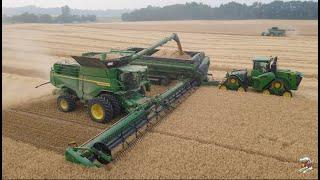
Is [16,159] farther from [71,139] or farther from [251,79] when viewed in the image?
[251,79]

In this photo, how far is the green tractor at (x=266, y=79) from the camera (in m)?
15.3

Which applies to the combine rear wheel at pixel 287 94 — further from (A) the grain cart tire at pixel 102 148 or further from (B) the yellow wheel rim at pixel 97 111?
(A) the grain cart tire at pixel 102 148

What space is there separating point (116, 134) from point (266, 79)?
7.99m

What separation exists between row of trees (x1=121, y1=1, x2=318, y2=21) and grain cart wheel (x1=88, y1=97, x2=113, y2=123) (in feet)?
246

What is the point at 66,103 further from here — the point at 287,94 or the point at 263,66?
the point at 287,94

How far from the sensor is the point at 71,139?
1080 centimetres

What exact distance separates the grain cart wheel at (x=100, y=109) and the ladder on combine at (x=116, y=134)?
38.2 inches

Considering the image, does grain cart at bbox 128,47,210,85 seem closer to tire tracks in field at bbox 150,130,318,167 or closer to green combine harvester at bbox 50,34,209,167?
green combine harvester at bbox 50,34,209,167

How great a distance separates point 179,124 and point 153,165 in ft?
9.95

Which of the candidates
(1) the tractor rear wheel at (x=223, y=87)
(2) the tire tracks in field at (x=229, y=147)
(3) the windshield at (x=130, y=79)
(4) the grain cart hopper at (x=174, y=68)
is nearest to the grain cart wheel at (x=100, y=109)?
(3) the windshield at (x=130, y=79)

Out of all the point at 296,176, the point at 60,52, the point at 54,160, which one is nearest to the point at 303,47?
the point at 60,52

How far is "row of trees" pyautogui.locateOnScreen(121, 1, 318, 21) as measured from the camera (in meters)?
81.4

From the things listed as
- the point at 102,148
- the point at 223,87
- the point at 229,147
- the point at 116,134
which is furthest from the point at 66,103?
the point at 223,87

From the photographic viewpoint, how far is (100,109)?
12.0 metres
